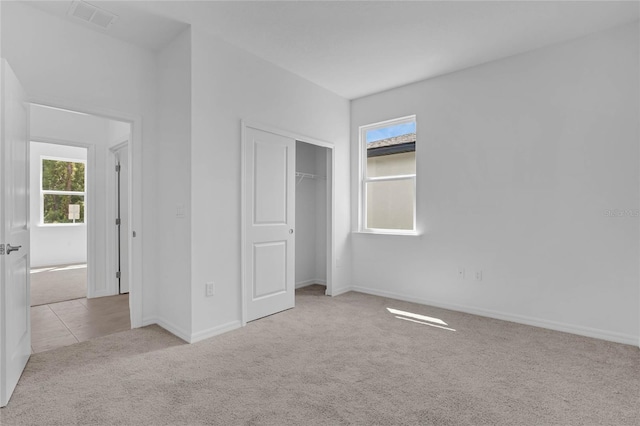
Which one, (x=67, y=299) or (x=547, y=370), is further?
(x=67, y=299)

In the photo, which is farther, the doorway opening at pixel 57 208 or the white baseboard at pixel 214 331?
the doorway opening at pixel 57 208

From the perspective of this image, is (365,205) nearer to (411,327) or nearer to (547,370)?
(411,327)

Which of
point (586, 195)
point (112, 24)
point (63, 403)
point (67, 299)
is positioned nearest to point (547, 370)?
point (586, 195)

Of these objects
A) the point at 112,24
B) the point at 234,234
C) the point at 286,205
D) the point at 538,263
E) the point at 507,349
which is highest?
the point at 112,24

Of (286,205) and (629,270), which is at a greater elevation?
(286,205)

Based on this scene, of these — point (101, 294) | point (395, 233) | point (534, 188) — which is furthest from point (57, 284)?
point (534, 188)

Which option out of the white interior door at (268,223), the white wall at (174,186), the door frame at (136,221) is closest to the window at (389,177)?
the white interior door at (268,223)

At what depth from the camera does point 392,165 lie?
4.61 meters

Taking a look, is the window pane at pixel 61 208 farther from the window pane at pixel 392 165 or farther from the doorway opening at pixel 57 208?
the window pane at pixel 392 165

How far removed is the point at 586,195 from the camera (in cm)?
313

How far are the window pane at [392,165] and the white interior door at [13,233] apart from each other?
3.81 metres

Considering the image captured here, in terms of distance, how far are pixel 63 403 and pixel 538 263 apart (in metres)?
4.07

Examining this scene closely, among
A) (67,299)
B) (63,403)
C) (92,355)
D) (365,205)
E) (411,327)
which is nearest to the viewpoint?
(63,403)

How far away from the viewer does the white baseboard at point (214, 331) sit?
2975mm
